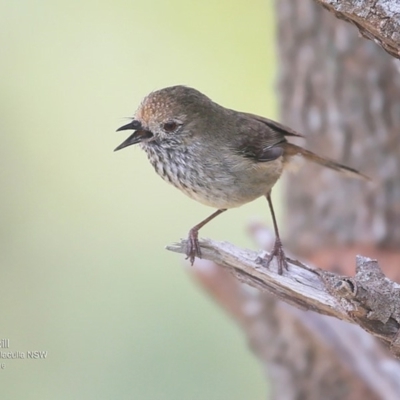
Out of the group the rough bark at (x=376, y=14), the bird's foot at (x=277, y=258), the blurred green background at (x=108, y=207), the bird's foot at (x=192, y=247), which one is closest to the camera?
the rough bark at (x=376, y=14)

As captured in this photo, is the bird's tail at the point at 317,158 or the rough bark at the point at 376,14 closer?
the rough bark at the point at 376,14

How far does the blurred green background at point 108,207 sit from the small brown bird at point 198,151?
3.95 meters

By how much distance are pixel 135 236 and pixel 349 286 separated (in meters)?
6.39

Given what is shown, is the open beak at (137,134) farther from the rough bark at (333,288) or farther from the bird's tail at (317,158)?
the bird's tail at (317,158)

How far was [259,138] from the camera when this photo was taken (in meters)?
4.36

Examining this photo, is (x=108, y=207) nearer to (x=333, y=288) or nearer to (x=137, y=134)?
(x=137, y=134)

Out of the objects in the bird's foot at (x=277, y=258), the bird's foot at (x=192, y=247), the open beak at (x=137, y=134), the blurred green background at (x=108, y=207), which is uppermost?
the open beak at (x=137, y=134)

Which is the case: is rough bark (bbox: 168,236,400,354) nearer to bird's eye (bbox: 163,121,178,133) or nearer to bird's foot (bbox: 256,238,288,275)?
bird's foot (bbox: 256,238,288,275)

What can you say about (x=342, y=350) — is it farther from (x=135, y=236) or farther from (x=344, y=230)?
(x=135, y=236)

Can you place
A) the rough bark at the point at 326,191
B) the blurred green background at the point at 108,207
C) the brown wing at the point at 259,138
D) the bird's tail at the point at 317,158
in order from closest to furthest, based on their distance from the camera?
the brown wing at the point at 259,138 → the bird's tail at the point at 317,158 → the rough bark at the point at 326,191 → the blurred green background at the point at 108,207

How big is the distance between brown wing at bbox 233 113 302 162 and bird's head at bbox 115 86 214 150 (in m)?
0.30

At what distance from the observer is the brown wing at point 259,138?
426cm

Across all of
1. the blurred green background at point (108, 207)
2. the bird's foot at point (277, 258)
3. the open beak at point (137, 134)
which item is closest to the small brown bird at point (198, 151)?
the open beak at point (137, 134)

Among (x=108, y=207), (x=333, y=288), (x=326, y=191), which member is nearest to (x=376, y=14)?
(x=333, y=288)
